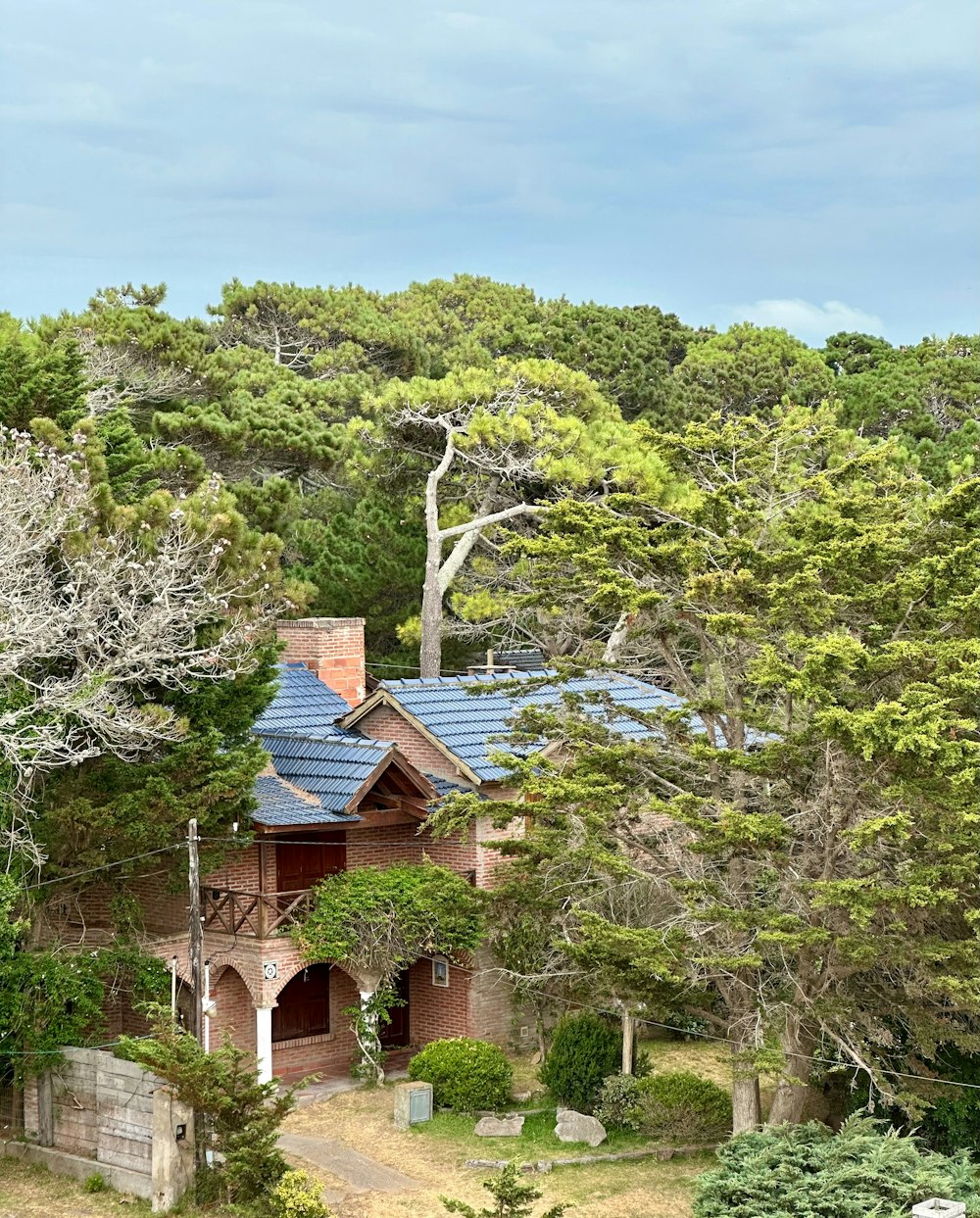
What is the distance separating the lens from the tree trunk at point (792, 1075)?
19.1 meters

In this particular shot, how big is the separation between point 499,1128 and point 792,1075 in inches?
198

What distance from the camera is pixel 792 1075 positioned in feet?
62.3

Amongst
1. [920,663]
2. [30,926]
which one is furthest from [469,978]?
[920,663]

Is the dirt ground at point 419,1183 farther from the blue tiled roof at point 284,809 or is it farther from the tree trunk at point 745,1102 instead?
the blue tiled roof at point 284,809

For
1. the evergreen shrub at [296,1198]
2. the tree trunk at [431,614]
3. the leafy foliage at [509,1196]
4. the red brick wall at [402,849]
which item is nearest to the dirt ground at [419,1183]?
the evergreen shrub at [296,1198]

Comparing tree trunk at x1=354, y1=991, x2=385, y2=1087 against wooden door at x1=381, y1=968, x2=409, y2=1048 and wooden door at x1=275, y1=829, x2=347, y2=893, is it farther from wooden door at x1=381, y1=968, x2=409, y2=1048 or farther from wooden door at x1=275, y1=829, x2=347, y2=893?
wooden door at x1=275, y1=829, x2=347, y2=893

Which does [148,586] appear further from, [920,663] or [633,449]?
[633,449]

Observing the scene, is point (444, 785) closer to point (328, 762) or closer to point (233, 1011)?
point (328, 762)

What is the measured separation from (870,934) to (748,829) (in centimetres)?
192

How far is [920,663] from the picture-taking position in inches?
687

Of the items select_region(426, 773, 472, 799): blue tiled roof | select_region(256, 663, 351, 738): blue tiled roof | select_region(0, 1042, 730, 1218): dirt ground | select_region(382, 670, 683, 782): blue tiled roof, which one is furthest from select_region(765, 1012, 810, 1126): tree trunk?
select_region(256, 663, 351, 738): blue tiled roof

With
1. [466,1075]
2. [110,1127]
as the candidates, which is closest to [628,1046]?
[466,1075]

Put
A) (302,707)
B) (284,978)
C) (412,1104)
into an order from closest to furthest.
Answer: (412,1104) → (284,978) → (302,707)

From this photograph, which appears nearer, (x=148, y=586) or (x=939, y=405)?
(x=148, y=586)
